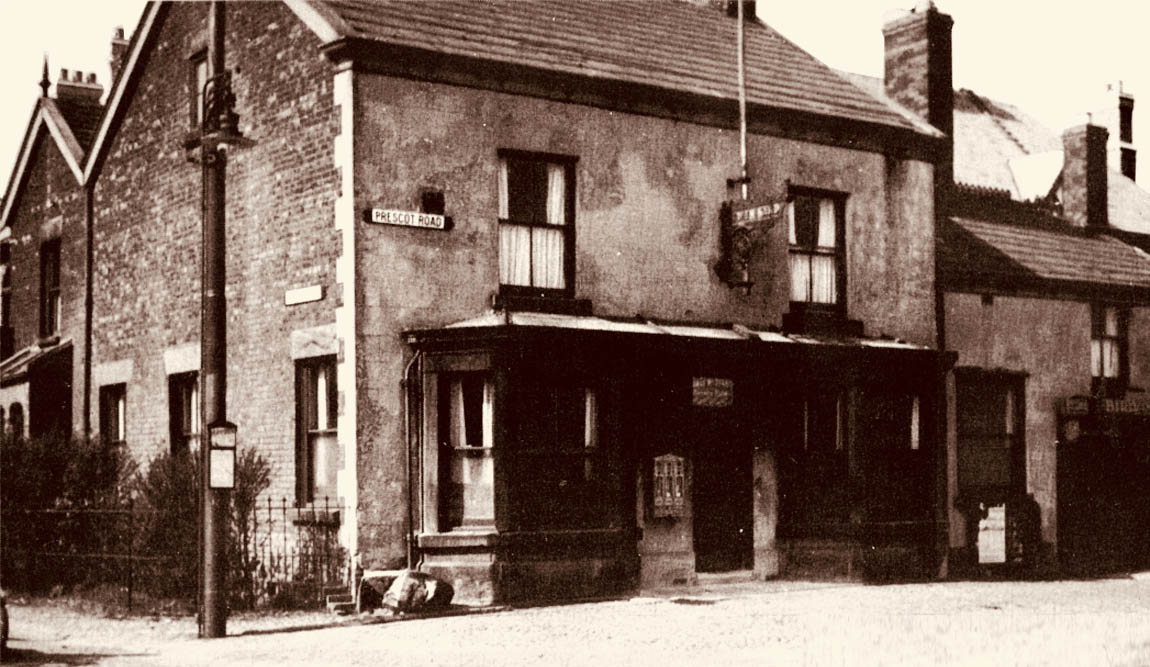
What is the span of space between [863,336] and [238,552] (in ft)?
31.4

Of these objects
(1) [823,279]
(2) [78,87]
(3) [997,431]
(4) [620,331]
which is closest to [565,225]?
(4) [620,331]

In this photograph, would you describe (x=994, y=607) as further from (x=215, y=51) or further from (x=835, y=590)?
(x=215, y=51)

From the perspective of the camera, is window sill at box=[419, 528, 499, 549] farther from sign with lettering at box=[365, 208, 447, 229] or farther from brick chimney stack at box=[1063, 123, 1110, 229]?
brick chimney stack at box=[1063, 123, 1110, 229]

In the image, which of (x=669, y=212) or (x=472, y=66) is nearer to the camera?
(x=472, y=66)

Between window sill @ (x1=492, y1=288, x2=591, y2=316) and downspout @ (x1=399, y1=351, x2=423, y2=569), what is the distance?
4.35 ft

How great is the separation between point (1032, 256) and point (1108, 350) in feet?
7.58

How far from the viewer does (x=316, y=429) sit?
1888 cm

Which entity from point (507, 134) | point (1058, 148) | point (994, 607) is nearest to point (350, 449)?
point (507, 134)

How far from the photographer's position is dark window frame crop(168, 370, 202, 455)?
69.8 ft

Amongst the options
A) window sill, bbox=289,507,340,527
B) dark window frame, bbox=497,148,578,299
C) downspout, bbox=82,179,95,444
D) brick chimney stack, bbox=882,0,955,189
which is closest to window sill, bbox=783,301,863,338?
dark window frame, bbox=497,148,578,299

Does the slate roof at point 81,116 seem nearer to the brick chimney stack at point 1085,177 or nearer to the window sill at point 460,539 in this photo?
the window sill at point 460,539

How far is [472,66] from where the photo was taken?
731 inches

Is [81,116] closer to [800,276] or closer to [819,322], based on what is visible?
[800,276]

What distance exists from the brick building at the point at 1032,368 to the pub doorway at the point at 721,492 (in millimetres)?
4599
